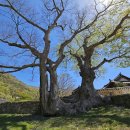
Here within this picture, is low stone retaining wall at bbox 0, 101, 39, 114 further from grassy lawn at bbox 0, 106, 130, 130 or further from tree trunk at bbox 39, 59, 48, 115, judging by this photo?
grassy lawn at bbox 0, 106, 130, 130

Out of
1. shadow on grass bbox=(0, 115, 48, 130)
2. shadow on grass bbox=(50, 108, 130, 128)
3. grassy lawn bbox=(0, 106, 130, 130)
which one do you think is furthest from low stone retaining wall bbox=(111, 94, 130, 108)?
shadow on grass bbox=(0, 115, 48, 130)

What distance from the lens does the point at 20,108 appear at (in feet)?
107

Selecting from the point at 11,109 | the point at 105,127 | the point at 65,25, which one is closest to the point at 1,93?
the point at 11,109

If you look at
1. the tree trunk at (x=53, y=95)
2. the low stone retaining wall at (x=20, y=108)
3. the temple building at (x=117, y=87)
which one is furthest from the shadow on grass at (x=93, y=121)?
the temple building at (x=117, y=87)

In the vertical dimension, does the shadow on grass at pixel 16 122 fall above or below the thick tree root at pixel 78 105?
below

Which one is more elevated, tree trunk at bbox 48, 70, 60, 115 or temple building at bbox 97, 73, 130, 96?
temple building at bbox 97, 73, 130, 96

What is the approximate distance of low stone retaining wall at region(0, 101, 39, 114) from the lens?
3153 cm

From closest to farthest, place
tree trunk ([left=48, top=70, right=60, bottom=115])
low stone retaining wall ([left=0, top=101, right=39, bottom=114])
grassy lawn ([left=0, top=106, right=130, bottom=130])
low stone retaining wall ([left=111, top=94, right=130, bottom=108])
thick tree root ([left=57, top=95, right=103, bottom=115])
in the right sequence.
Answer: grassy lawn ([left=0, top=106, right=130, bottom=130]) < tree trunk ([left=48, top=70, right=60, bottom=115]) < thick tree root ([left=57, top=95, right=103, bottom=115]) < low stone retaining wall ([left=111, top=94, right=130, bottom=108]) < low stone retaining wall ([left=0, top=101, right=39, bottom=114])

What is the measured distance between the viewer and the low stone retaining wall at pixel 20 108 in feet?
103

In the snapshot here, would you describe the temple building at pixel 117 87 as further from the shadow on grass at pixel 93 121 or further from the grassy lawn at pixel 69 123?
the grassy lawn at pixel 69 123

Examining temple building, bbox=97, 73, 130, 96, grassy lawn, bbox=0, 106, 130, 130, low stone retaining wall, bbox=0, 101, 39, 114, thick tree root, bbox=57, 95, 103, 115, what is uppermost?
temple building, bbox=97, 73, 130, 96

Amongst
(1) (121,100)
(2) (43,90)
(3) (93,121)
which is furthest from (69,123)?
(1) (121,100)

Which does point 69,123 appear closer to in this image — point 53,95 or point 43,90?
point 53,95

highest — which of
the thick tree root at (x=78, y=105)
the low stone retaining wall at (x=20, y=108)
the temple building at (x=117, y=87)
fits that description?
the temple building at (x=117, y=87)
